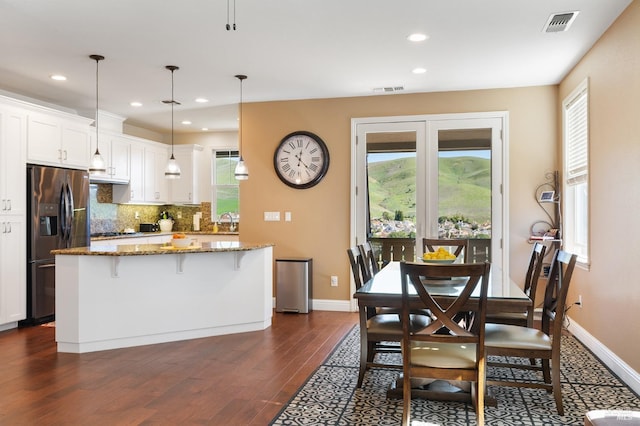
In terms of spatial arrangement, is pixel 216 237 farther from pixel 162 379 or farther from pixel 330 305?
pixel 162 379

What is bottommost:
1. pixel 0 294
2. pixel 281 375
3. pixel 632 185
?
pixel 281 375

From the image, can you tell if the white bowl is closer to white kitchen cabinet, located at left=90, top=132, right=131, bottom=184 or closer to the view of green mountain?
the view of green mountain

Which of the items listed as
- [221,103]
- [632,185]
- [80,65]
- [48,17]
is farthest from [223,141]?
[632,185]

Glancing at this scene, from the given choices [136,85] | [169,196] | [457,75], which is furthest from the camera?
[169,196]

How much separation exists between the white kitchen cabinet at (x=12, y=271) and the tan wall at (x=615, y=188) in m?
5.68

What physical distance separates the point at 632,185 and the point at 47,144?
5.80 m

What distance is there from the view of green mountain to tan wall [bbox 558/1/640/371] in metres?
1.49

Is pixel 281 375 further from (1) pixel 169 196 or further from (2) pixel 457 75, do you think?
(1) pixel 169 196

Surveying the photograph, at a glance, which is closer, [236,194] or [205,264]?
[205,264]

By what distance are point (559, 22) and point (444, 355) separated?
272 cm

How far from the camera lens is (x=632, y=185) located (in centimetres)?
336

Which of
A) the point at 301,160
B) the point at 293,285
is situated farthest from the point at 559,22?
the point at 293,285

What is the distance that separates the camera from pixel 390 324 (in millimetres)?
3258

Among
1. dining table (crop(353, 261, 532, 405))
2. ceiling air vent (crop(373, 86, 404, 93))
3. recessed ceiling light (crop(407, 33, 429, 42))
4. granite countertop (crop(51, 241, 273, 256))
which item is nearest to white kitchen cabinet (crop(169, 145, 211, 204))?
granite countertop (crop(51, 241, 273, 256))
